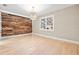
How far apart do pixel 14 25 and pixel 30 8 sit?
60 centimetres

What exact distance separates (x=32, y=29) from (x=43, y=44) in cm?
48

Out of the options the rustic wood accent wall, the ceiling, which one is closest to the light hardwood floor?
the rustic wood accent wall

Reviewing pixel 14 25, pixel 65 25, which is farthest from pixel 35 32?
pixel 65 25

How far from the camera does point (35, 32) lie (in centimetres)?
292

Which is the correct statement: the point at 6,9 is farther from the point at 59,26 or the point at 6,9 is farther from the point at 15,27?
the point at 59,26

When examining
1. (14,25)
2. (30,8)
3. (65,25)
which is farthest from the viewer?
(65,25)

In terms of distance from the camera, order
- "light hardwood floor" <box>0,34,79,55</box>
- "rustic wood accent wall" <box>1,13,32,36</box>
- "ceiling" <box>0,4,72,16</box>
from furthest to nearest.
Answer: "rustic wood accent wall" <box>1,13,32,36</box> < "light hardwood floor" <box>0,34,79,55</box> < "ceiling" <box>0,4,72,16</box>

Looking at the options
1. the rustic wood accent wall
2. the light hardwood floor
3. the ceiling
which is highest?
the ceiling

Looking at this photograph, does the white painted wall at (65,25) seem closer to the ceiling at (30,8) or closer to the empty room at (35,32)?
the empty room at (35,32)

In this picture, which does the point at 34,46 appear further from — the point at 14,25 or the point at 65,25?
the point at 65,25

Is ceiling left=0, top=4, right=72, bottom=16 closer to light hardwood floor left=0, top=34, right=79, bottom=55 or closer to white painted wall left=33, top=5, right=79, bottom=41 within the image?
white painted wall left=33, top=5, right=79, bottom=41

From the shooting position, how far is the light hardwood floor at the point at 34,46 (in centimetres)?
270

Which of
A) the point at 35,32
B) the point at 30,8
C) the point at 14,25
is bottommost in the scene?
the point at 35,32

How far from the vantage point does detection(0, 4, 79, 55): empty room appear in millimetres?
2725
